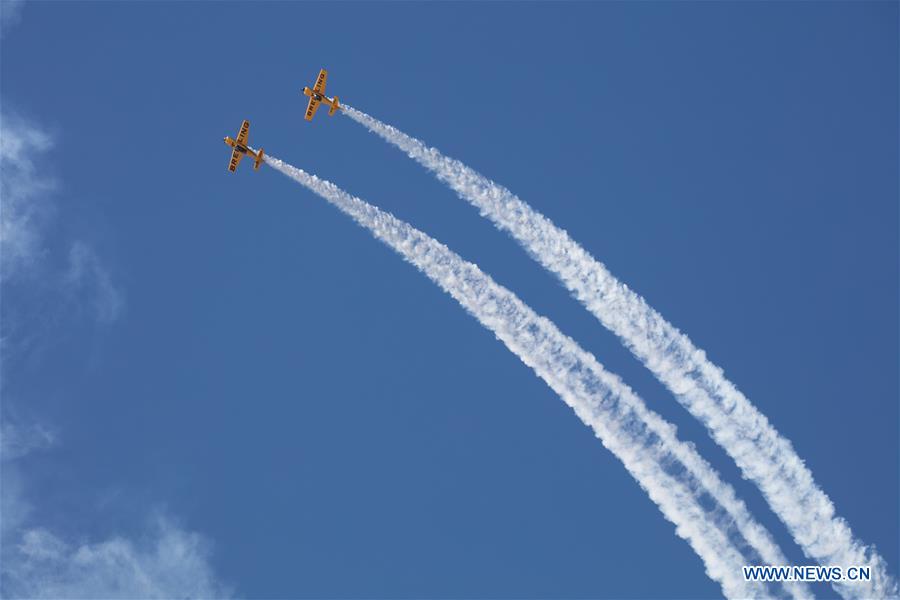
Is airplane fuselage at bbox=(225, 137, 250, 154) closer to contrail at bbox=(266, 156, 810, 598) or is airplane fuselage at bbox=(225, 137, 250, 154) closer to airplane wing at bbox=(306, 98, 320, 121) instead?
airplane wing at bbox=(306, 98, 320, 121)

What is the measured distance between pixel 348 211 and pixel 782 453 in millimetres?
25383

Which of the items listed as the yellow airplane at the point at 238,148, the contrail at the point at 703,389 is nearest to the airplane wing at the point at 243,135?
the yellow airplane at the point at 238,148

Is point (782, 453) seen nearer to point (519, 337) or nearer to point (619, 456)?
point (619, 456)

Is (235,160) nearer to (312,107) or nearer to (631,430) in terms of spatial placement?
(312,107)

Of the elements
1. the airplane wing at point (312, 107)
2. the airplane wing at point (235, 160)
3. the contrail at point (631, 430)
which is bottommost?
the contrail at point (631, 430)

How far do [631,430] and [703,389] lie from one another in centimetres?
408

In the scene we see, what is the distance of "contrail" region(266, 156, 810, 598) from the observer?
66.6 m

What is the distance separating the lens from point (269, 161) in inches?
3155

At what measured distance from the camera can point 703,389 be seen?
69.3m

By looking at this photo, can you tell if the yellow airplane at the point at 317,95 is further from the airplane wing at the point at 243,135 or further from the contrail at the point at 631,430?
the contrail at the point at 631,430

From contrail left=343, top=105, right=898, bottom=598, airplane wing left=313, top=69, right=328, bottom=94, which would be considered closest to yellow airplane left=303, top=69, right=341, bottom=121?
airplane wing left=313, top=69, right=328, bottom=94

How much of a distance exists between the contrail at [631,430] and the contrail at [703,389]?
1.64 m

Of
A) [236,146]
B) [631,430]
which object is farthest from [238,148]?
[631,430]

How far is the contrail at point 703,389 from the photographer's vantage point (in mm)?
65812
